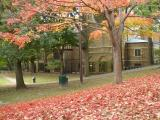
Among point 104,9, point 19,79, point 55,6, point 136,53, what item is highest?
point 55,6

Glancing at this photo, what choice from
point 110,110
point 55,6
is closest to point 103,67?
point 55,6

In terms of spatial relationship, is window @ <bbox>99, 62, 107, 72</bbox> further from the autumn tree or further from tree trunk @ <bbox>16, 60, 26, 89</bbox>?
the autumn tree

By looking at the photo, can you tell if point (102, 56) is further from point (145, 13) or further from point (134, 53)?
point (145, 13)

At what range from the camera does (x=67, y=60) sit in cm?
5544

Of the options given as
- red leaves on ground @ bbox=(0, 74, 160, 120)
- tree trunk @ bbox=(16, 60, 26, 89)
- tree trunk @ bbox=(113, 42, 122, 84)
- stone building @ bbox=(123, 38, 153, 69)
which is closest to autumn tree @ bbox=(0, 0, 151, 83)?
tree trunk @ bbox=(113, 42, 122, 84)

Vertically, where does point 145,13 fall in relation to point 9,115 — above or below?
above

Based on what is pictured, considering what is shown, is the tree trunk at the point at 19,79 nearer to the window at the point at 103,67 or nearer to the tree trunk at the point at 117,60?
the tree trunk at the point at 117,60

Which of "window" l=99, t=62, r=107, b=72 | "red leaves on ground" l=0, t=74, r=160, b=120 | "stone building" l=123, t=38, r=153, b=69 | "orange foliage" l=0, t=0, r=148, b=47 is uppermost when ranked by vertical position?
"orange foliage" l=0, t=0, r=148, b=47

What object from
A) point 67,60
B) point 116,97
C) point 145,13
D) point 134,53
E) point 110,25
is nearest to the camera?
point 116,97

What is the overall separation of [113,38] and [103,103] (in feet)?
24.6

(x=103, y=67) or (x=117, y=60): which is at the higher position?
(x=117, y=60)

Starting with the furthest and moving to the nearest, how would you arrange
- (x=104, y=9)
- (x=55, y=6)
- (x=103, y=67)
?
1. (x=103, y=67)
2. (x=55, y=6)
3. (x=104, y=9)

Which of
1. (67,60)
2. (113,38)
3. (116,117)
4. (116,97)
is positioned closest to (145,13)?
(113,38)

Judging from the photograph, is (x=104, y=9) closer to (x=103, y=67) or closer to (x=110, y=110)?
(x=110, y=110)
